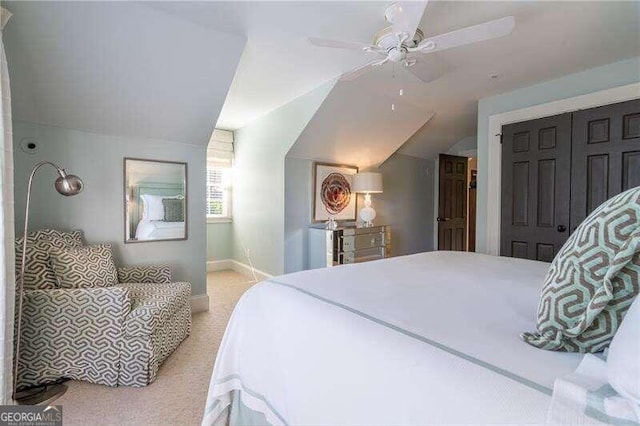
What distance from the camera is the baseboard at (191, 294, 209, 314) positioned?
3.16 metres

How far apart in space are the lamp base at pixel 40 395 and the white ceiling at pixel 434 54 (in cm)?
246

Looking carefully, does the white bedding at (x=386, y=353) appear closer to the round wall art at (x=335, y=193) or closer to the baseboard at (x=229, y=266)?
the round wall art at (x=335, y=193)

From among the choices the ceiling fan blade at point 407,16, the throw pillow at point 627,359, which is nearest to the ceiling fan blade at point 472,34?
the ceiling fan blade at point 407,16

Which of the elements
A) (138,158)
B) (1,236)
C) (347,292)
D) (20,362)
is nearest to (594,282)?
(347,292)

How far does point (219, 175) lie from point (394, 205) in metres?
3.02

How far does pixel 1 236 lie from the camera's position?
1.46 metres

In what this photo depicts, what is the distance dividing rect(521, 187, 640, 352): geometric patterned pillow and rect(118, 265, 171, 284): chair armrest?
268cm

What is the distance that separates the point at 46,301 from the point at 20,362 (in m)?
0.39

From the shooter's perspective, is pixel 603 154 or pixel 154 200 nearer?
pixel 603 154

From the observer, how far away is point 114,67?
2.23m

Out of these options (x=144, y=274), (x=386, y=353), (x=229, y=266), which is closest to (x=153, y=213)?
(x=144, y=274)

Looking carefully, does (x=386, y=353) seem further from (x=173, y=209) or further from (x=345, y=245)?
(x=345, y=245)

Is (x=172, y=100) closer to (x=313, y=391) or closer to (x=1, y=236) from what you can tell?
(x=1, y=236)

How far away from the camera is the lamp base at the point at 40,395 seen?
1.74 m
